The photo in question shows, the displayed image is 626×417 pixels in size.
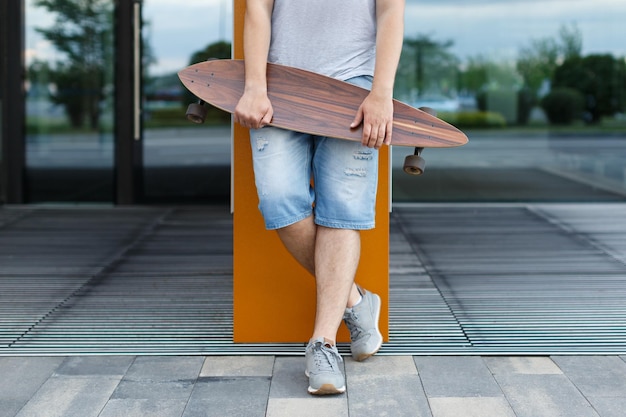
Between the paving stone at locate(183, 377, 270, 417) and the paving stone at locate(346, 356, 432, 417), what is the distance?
0.26m

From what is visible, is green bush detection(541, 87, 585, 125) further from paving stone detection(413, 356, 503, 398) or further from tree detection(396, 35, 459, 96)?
paving stone detection(413, 356, 503, 398)

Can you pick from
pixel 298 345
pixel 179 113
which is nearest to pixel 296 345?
pixel 298 345

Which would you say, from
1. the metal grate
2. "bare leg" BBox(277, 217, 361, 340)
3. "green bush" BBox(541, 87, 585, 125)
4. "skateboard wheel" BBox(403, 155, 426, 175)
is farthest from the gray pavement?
"green bush" BBox(541, 87, 585, 125)

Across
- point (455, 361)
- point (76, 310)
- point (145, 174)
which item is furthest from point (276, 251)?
point (145, 174)

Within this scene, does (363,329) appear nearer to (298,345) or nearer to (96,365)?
(298,345)

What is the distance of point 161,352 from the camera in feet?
9.68

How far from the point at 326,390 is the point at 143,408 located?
20.2 inches

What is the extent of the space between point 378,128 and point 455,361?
2.67ft

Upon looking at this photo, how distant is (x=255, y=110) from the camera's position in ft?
8.69

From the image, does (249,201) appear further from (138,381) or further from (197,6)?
(197,6)

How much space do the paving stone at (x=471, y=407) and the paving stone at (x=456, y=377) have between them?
4 cm

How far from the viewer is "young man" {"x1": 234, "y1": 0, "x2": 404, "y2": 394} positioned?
268 centimetres

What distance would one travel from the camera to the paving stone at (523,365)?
9.00 ft

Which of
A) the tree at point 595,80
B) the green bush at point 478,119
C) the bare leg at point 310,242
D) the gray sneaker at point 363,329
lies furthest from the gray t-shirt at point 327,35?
the tree at point 595,80
